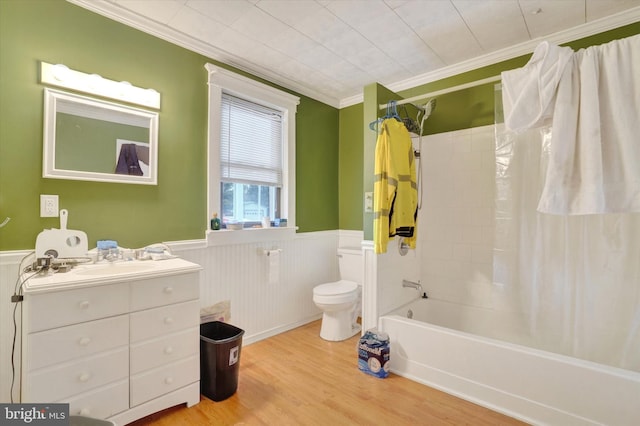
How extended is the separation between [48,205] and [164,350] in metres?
1.07

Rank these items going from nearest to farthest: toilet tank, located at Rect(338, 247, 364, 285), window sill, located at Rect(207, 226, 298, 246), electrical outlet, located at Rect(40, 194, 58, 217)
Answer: electrical outlet, located at Rect(40, 194, 58, 217) < window sill, located at Rect(207, 226, 298, 246) < toilet tank, located at Rect(338, 247, 364, 285)

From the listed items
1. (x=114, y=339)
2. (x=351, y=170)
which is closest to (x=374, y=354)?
(x=114, y=339)

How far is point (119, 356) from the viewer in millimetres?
1521

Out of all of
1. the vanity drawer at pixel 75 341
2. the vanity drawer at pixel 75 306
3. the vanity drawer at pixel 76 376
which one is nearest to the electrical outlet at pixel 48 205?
the vanity drawer at pixel 75 306

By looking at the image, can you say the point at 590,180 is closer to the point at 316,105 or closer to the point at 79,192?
the point at 316,105

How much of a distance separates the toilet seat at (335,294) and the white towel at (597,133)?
1.62 m

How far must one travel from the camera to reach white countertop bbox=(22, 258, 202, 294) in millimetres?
1351

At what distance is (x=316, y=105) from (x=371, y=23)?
1326 millimetres

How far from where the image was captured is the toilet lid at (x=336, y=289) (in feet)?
8.74

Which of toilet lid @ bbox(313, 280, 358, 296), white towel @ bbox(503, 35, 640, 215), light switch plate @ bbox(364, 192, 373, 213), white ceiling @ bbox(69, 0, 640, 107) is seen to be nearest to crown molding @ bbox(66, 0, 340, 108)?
white ceiling @ bbox(69, 0, 640, 107)

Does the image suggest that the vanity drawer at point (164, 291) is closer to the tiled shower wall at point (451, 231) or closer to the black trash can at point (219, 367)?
the black trash can at point (219, 367)

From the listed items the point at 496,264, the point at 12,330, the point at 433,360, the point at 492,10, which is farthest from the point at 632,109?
the point at 12,330

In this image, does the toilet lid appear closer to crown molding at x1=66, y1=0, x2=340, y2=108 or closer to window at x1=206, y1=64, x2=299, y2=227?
window at x1=206, y1=64, x2=299, y2=227

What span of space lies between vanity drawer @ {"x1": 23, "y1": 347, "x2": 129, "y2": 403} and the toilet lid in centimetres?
152
